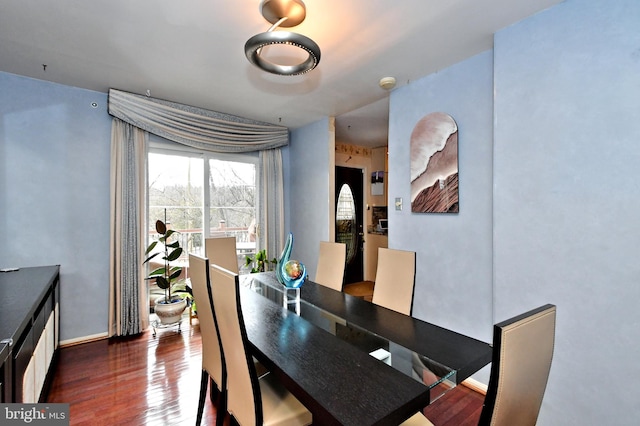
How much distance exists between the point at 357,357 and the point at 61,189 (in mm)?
3260

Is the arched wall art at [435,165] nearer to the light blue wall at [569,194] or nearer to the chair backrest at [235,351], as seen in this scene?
the light blue wall at [569,194]

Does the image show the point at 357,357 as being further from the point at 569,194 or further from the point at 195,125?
the point at 195,125

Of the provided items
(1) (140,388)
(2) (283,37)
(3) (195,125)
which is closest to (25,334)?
(1) (140,388)

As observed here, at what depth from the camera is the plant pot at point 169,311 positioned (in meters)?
3.20

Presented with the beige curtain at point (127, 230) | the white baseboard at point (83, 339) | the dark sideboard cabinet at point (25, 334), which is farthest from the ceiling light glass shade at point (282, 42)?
the white baseboard at point (83, 339)

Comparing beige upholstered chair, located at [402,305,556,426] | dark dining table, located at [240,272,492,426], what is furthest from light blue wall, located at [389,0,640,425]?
beige upholstered chair, located at [402,305,556,426]

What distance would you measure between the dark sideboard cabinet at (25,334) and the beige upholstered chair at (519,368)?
1591 mm

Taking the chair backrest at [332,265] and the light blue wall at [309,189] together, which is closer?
the chair backrest at [332,265]

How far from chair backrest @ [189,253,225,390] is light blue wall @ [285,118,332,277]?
229cm

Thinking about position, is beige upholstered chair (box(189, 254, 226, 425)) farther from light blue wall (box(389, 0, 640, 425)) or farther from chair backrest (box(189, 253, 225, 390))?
light blue wall (box(389, 0, 640, 425))

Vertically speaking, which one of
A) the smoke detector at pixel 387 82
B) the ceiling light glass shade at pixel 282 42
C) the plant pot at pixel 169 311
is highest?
the smoke detector at pixel 387 82

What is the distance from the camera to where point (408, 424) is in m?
1.22

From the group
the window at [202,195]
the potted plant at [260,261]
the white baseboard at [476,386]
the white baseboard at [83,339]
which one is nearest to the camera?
the white baseboard at [476,386]

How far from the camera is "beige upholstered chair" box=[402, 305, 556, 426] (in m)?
0.79
